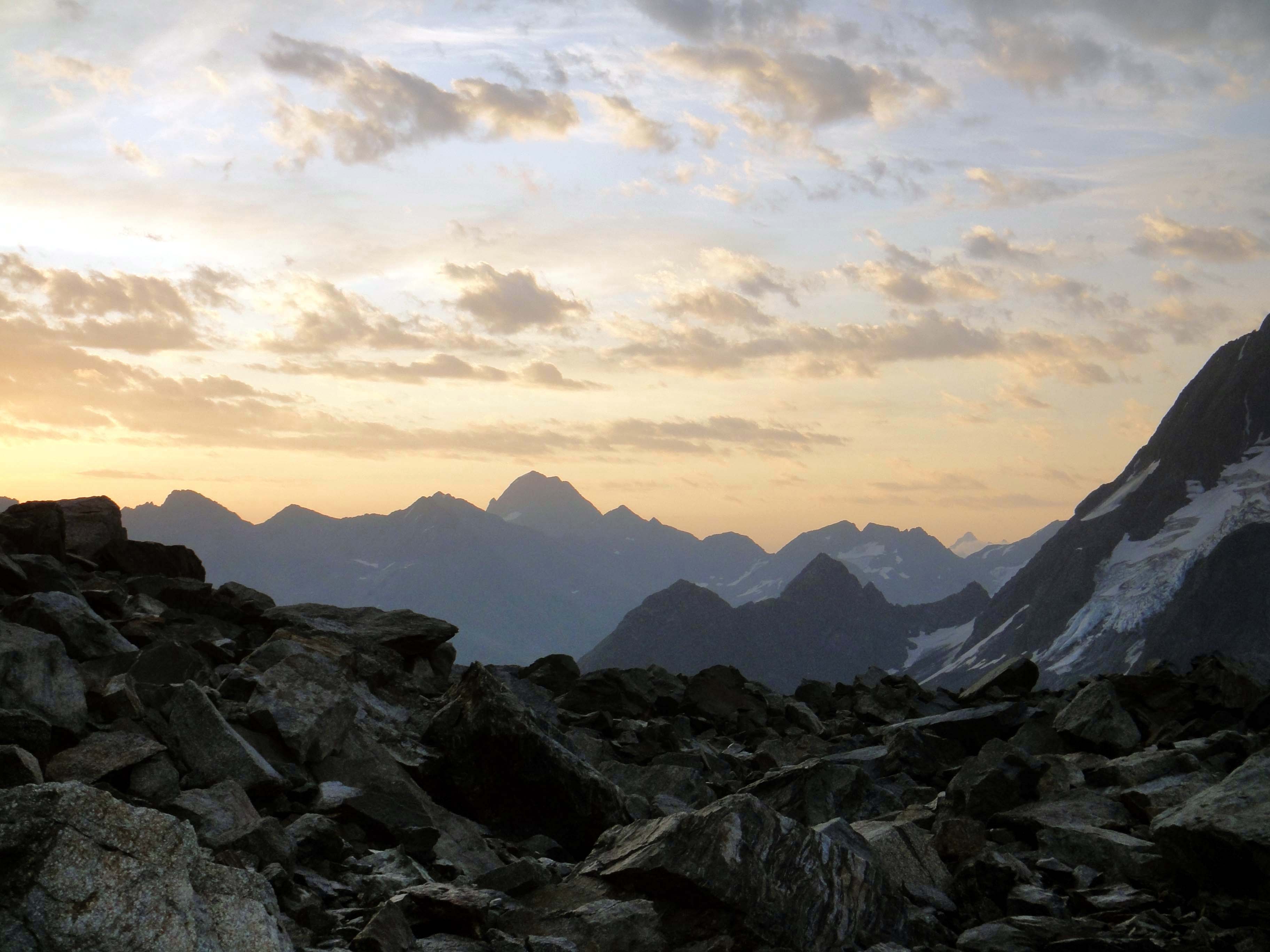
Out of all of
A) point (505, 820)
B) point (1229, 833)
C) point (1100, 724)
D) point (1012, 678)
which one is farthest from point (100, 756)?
point (1012, 678)

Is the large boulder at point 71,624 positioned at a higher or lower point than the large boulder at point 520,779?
higher

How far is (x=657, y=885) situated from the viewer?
38.8ft

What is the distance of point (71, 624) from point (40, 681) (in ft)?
15.7

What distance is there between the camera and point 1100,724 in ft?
77.5

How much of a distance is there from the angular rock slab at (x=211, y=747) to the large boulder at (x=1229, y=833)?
1229 cm

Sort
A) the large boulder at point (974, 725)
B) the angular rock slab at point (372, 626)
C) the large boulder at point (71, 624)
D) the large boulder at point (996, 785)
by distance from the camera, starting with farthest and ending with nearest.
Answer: the angular rock slab at point (372, 626) → the large boulder at point (974, 725) → the large boulder at point (71, 624) → the large boulder at point (996, 785)

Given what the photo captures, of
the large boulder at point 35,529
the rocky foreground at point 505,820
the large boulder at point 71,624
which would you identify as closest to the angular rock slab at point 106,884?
the rocky foreground at point 505,820

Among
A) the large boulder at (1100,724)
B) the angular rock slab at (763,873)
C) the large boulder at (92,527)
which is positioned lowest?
the large boulder at (1100,724)

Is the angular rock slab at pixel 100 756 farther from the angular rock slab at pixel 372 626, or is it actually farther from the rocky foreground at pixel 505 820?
the angular rock slab at pixel 372 626

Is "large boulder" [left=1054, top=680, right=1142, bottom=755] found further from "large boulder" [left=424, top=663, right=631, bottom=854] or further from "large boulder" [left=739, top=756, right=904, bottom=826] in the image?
"large boulder" [left=424, top=663, right=631, bottom=854]

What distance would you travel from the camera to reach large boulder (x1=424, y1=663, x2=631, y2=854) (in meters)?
16.8

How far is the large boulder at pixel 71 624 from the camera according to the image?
1784cm

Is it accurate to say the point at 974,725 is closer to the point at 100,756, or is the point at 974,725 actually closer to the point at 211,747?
the point at 211,747

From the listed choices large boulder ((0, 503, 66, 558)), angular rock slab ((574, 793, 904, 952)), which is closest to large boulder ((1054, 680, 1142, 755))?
angular rock slab ((574, 793, 904, 952))
